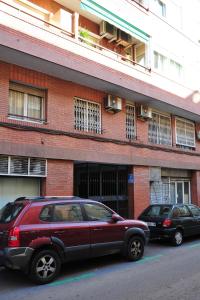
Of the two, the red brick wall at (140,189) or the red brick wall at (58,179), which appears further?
the red brick wall at (140,189)

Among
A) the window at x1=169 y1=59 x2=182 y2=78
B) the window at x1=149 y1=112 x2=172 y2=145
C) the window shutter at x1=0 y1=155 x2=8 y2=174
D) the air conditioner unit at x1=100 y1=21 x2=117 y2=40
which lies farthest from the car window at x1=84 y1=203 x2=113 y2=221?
the window at x1=169 y1=59 x2=182 y2=78

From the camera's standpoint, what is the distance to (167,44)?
16.9 meters

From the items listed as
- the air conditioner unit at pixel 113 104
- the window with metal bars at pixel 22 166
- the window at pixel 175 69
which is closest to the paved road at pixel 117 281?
the window with metal bars at pixel 22 166

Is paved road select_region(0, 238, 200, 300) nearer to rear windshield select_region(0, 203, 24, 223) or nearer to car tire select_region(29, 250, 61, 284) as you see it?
car tire select_region(29, 250, 61, 284)

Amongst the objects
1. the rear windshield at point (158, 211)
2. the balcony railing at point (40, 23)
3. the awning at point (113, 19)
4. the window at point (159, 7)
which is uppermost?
the window at point (159, 7)

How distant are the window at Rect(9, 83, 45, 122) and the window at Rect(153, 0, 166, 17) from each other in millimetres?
8768

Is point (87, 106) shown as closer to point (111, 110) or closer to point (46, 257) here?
point (111, 110)

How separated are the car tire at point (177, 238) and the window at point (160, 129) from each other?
5.54 m

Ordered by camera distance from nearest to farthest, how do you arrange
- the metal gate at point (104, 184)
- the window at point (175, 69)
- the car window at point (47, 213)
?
the car window at point (47, 213), the metal gate at point (104, 184), the window at point (175, 69)

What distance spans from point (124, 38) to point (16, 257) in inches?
451

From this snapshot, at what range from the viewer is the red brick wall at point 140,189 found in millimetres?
14062

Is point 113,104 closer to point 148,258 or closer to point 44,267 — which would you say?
point 148,258

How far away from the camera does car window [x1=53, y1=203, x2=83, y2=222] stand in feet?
23.8

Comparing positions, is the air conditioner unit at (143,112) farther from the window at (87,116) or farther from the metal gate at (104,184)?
the metal gate at (104,184)
